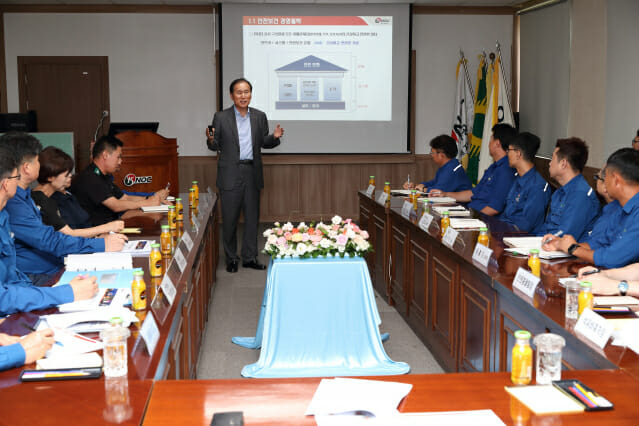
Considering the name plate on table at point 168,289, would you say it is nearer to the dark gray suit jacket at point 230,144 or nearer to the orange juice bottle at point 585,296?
the orange juice bottle at point 585,296

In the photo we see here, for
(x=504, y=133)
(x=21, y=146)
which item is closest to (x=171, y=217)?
(x=21, y=146)

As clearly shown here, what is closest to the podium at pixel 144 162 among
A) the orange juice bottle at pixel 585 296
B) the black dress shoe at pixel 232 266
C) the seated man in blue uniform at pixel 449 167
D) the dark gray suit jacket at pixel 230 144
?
the dark gray suit jacket at pixel 230 144

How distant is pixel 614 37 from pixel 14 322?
625 cm

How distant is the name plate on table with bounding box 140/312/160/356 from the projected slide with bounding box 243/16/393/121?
6552 millimetres

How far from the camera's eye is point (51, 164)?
12.3 feet

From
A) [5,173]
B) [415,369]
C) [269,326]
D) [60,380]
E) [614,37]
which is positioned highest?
[614,37]

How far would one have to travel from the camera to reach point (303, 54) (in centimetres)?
857

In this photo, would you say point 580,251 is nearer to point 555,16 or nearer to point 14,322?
point 14,322

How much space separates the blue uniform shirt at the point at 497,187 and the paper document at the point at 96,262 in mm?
3074

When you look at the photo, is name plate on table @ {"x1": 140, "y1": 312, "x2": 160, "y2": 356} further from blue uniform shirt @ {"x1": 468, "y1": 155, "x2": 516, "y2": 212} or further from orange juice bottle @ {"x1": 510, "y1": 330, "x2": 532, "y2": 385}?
blue uniform shirt @ {"x1": 468, "y1": 155, "x2": 516, "y2": 212}

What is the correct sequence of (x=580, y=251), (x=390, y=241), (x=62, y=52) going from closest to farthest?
(x=580, y=251)
(x=390, y=241)
(x=62, y=52)

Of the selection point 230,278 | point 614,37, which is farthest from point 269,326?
point 614,37

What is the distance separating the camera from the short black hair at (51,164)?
3730 millimetres

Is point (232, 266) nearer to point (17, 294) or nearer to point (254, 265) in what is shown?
point (254, 265)
